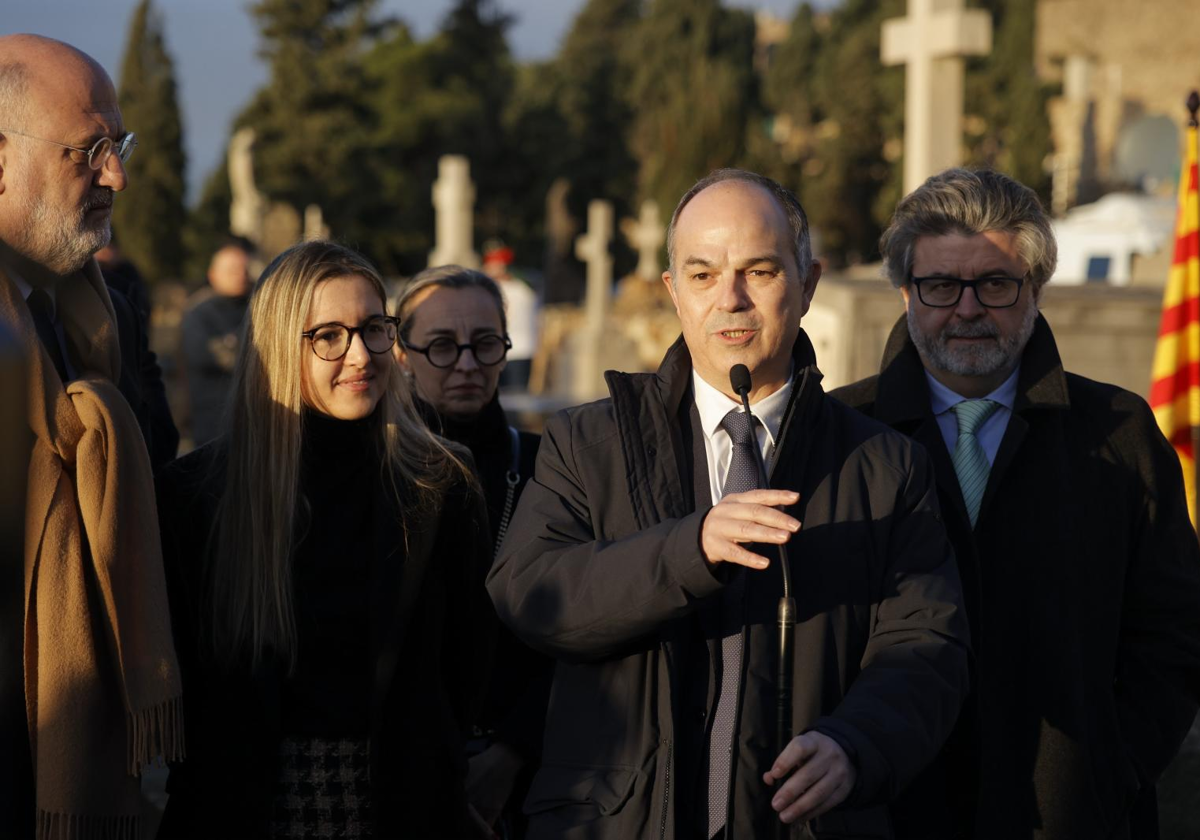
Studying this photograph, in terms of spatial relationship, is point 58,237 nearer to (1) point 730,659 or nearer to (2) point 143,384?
(2) point 143,384

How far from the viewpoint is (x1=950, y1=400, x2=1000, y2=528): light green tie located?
3.31 meters

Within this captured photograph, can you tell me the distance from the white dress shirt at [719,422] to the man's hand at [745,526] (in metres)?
0.39

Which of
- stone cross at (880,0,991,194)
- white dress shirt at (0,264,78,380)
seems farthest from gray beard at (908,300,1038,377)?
stone cross at (880,0,991,194)

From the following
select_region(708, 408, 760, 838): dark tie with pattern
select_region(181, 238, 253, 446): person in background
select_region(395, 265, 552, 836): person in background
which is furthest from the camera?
select_region(181, 238, 253, 446): person in background

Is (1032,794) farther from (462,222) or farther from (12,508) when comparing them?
(462,222)

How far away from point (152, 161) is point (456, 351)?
154 ft

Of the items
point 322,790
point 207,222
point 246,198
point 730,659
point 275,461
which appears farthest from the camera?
point 207,222

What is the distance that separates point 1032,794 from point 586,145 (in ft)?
182

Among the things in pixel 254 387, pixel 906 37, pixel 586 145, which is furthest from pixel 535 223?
pixel 254 387

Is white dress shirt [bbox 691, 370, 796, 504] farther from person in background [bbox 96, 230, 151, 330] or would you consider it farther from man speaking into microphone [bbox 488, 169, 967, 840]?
person in background [bbox 96, 230, 151, 330]

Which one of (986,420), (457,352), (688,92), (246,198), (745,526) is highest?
(688,92)

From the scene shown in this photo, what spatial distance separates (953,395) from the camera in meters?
3.45

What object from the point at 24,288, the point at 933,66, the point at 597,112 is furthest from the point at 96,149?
the point at 597,112

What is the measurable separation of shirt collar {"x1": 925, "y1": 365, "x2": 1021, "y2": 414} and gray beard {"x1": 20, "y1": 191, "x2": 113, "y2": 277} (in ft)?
6.06
